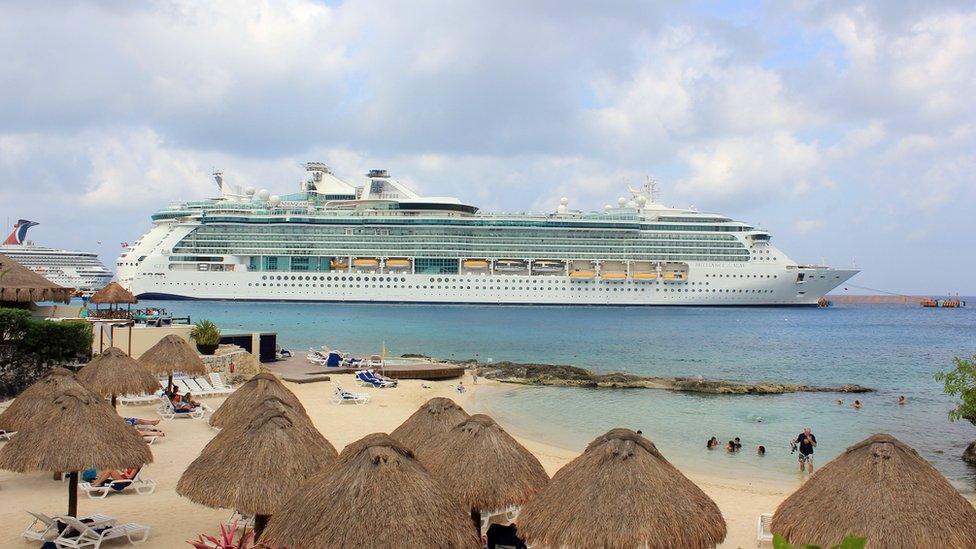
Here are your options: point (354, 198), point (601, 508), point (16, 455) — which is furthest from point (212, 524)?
point (354, 198)

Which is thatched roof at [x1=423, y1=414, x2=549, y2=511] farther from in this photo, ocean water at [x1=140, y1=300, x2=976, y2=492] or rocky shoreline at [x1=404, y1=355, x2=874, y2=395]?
rocky shoreline at [x1=404, y1=355, x2=874, y2=395]

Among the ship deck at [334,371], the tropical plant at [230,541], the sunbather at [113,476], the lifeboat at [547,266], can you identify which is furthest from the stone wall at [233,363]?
the lifeboat at [547,266]

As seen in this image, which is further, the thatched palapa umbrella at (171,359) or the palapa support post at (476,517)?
the thatched palapa umbrella at (171,359)

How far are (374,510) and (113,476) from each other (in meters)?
5.02

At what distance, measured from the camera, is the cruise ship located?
60500 millimetres

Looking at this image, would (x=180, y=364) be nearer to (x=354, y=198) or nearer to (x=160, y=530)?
(x=160, y=530)

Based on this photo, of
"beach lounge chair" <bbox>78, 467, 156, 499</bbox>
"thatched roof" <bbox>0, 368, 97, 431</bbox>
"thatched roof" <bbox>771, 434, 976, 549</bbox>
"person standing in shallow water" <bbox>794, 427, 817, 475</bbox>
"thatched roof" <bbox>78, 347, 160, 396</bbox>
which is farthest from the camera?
"person standing in shallow water" <bbox>794, 427, 817, 475</bbox>

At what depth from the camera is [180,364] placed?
14922 mm

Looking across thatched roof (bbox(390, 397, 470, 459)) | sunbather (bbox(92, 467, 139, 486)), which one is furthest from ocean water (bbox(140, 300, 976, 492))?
sunbather (bbox(92, 467, 139, 486))

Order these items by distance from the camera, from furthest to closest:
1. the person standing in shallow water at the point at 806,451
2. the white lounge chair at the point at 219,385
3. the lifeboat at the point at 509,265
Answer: the lifeboat at the point at 509,265, the white lounge chair at the point at 219,385, the person standing in shallow water at the point at 806,451

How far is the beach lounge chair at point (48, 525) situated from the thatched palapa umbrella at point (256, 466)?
98 centimetres

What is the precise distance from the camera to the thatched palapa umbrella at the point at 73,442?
7.93 m

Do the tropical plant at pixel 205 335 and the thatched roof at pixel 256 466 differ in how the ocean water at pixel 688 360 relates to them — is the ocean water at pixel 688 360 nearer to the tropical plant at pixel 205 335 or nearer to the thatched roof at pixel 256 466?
the tropical plant at pixel 205 335

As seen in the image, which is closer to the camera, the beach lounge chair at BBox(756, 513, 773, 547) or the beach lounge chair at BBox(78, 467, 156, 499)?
the beach lounge chair at BBox(756, 513, 773, 547)
